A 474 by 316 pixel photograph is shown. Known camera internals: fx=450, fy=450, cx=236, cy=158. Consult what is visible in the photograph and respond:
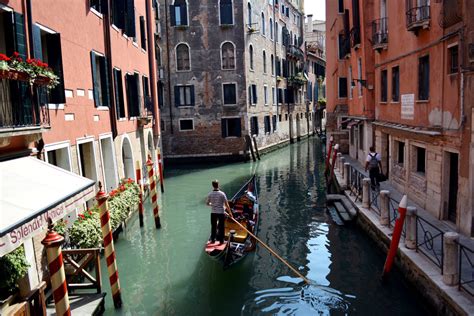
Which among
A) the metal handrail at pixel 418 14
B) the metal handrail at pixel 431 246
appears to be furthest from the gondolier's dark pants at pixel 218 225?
the metal handrail at pixel 418 14

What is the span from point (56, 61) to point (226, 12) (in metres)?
19.4

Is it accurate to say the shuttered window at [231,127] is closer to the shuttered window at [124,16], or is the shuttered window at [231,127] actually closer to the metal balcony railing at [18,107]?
the shuttered window at [124,16]

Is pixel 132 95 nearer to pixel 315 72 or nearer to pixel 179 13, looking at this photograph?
pixel 179 13

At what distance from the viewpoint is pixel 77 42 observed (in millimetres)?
9492

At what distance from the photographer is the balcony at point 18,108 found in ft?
19.1

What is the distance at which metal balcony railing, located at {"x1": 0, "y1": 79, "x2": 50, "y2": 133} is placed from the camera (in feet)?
19.2

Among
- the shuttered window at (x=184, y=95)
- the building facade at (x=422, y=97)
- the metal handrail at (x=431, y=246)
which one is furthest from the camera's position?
the shuttered window at (x=184, y=95)

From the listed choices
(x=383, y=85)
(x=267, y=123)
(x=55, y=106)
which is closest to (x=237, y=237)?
(x=55, y=106)

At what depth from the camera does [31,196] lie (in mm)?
5254

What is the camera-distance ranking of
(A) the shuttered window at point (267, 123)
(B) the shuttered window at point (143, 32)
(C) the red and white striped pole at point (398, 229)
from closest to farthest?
Result: 1. (C) the red and white striped pole at point (398, 229)
2. (B) the shuttered window at point (143, 32)
3. (A) the shuttered window at point (267, 123)

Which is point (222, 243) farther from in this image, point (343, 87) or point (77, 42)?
point (343, 87)

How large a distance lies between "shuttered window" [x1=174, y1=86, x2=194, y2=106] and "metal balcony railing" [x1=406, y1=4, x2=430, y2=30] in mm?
17623

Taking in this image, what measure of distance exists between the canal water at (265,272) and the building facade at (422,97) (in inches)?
77.1

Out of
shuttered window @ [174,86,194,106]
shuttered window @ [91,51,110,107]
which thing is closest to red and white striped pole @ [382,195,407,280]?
shuttered window @ [91,51,110,107]
